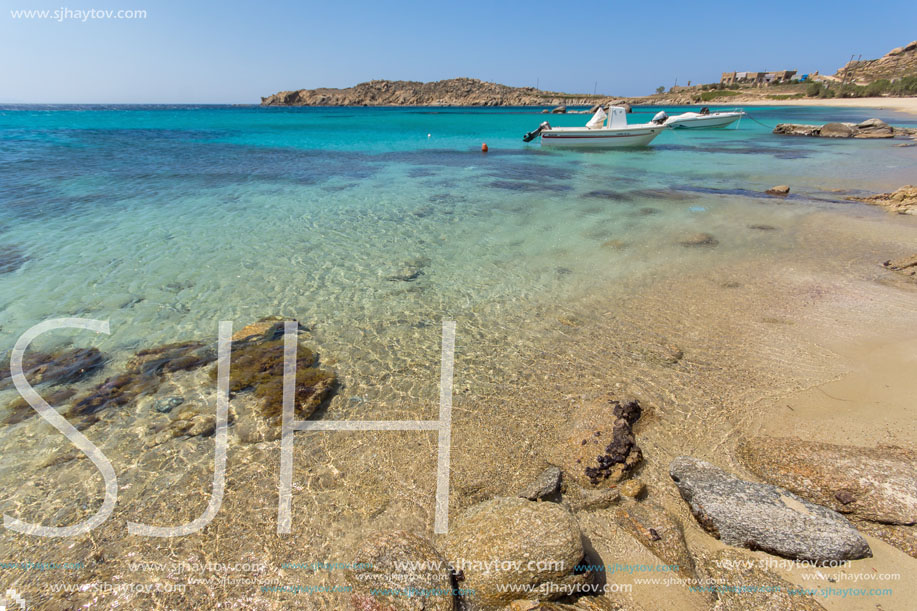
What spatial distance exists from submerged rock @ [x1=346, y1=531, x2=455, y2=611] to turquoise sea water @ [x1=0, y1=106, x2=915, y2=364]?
3750 millimetres

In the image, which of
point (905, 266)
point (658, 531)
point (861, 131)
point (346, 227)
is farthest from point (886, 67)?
point (658, 531)

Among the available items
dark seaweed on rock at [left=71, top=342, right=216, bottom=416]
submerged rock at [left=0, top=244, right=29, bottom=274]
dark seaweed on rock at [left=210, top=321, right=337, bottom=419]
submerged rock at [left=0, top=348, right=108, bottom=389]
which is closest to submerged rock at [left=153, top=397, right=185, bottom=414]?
dark seaweed on rock at [left=71, top=342, right=216, bottom=416]

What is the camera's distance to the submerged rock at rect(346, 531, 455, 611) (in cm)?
266

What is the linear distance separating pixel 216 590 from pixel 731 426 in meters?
5.12

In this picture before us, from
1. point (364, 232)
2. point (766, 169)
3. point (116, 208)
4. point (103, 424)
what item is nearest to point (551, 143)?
point (766, 169)

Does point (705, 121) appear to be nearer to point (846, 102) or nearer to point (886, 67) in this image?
point (846, 102)

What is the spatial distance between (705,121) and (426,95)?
121m

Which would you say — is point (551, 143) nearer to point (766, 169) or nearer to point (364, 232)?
point (766, 169)

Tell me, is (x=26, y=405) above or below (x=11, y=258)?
below

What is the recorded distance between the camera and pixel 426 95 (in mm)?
143375

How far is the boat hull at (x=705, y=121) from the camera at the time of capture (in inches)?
1628

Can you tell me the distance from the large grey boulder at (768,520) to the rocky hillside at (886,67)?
12253 cm

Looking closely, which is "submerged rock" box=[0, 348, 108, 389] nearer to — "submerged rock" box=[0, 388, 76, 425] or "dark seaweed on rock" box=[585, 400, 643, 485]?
"submerged rock" box=[0, 388, 76, 425]

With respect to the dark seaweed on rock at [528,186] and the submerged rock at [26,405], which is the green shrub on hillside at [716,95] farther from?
the submerged rock at [26,405]
